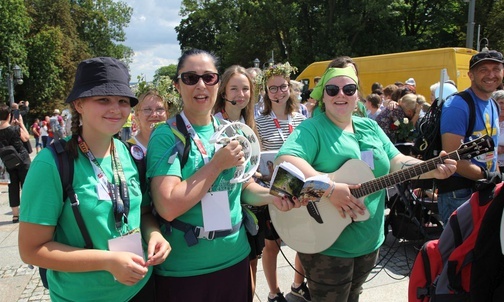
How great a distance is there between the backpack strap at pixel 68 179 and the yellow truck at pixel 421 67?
9.53 metres

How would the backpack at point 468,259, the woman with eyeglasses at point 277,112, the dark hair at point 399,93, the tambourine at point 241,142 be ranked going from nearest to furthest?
the backpack at point 468,259 → the tambourine at point 241,142 → the woman with eyeglasses at point 277,112 → the dark hair at point 399,93

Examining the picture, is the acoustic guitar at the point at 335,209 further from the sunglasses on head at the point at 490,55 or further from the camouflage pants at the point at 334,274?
the sunglasses on head at the point at 490,55

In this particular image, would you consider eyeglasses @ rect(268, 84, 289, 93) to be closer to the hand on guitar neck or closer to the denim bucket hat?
the hand on guitar neck

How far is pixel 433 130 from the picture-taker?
316cm

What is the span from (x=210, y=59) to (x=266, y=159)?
1570mm

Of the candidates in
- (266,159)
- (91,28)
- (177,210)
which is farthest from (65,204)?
(91,28)

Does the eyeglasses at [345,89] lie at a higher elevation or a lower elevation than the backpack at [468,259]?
higher

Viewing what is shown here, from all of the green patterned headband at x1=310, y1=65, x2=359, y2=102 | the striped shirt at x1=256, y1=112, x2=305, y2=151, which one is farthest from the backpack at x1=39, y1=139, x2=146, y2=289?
the striped shirt at x1=256, y1=112, x2=305, y2=151

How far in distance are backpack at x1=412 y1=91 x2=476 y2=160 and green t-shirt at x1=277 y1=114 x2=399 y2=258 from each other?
0.96m

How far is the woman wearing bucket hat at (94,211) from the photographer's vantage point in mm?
1504

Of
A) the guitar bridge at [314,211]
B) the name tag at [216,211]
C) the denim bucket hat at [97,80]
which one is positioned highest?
the denim bucket hat at [97,80]

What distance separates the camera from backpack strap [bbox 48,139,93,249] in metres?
1.53

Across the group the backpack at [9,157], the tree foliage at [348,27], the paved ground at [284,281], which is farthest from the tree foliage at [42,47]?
the paved ground at [284,281]

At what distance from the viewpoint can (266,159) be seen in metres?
3.43
